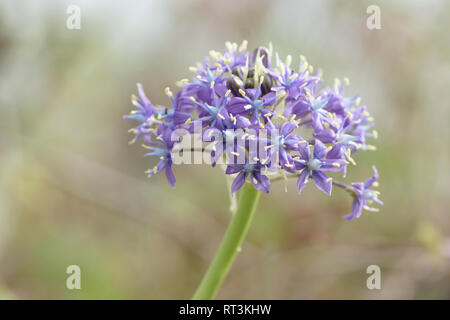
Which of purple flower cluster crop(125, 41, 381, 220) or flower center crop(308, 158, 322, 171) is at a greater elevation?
purple flower cluster crop(125, 41, 381, 220)

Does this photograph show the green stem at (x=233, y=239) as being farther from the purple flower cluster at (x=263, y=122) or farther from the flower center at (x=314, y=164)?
the flower center at (x=314, y=164)

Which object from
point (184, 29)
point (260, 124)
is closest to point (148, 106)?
point (260, 124)

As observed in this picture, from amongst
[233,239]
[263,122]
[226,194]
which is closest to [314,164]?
[263,122]

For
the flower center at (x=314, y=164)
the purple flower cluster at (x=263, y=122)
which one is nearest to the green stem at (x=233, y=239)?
the purple flower cluster at (x=263, y=122)

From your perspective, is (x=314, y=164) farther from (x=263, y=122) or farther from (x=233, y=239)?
(x=233, y=239)

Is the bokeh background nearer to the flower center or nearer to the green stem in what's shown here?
the green stem

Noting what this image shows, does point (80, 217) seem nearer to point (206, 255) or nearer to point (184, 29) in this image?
point (206, 255)

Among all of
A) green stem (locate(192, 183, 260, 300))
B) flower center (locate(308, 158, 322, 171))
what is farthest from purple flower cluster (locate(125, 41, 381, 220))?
green stem (locate(192, 183, 260, 300))
